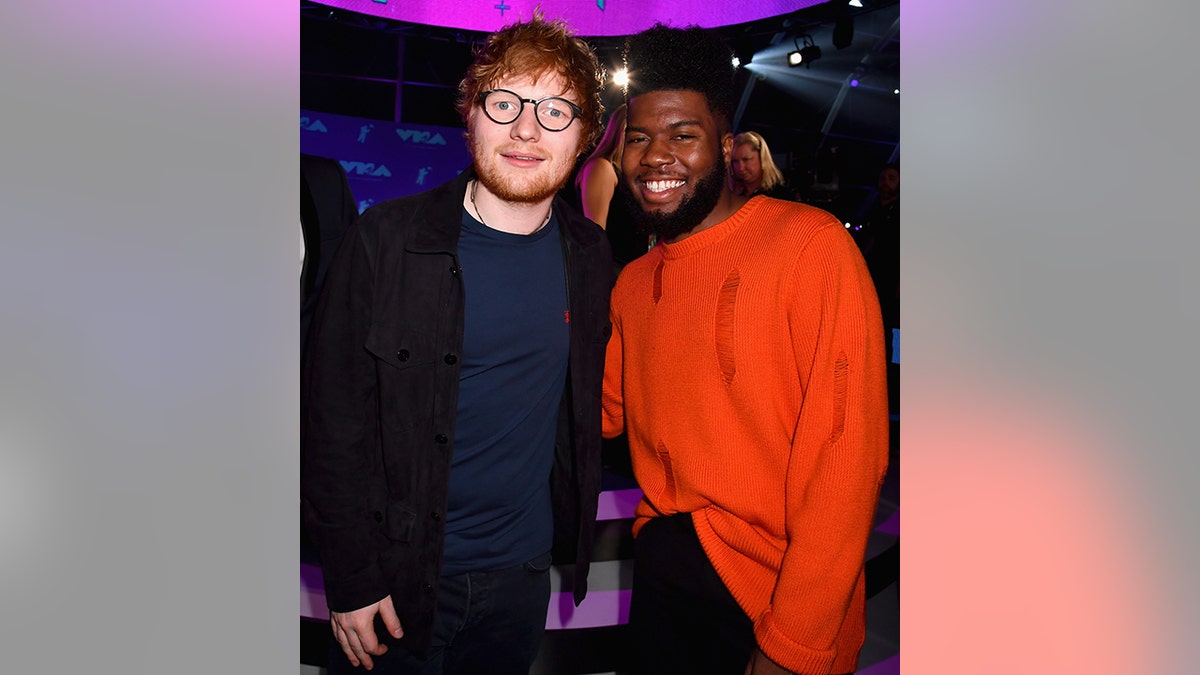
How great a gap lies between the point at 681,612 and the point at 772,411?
0.49 m

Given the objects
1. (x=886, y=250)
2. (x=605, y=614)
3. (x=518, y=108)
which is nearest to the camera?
(x=518, y=108)

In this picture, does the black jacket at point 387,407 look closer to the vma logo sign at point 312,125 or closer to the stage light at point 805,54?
the stage light at point 805,54

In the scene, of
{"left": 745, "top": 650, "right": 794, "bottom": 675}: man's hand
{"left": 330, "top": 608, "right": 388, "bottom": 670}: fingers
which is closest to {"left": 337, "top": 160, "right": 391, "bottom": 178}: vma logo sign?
{"left": 330, "top": 608, "right": 388, "bottom": 670}: fingers

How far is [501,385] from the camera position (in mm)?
1642

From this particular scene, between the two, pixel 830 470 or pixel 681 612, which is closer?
pixel 830 470

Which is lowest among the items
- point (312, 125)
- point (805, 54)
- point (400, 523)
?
point (400, 523)

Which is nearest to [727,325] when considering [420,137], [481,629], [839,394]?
[839,394]

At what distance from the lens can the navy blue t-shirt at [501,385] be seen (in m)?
1.63

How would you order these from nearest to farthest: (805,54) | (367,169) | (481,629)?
(481,629)
(805,54)
(367,169)

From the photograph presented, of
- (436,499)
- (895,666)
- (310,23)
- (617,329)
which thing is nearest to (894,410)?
(895,666)

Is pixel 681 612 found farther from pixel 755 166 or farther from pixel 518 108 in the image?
pixel 755 166
